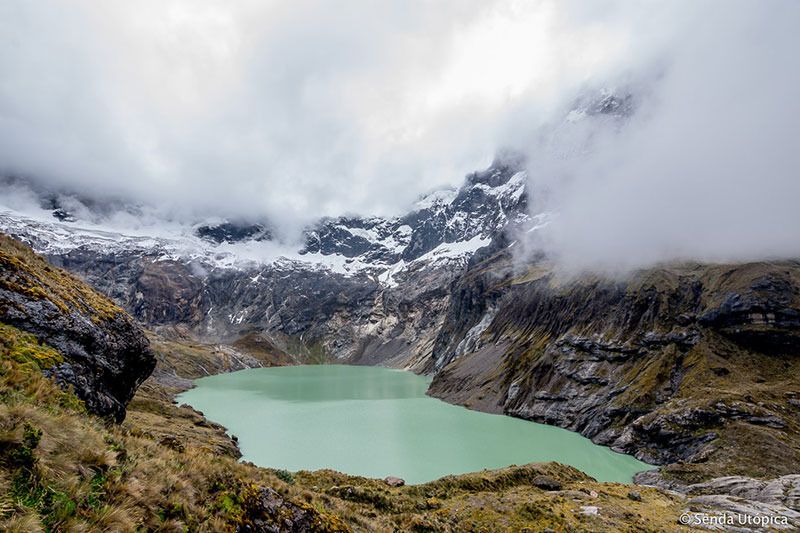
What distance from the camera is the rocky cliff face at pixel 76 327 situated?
40.6 feet

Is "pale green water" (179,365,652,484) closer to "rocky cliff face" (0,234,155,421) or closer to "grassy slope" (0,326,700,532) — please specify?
"rocky cliff face" (0,234,155,421)

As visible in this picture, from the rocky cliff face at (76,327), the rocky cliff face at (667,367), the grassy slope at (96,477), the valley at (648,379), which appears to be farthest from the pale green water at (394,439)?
the grassy slope at (96,477)

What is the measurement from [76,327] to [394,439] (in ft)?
155

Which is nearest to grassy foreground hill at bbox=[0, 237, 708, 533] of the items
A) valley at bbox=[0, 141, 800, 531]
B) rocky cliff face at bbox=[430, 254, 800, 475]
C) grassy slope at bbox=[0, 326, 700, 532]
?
grassy slope at bbox=[0, 326, 700, 532]

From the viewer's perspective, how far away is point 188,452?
1021 cm

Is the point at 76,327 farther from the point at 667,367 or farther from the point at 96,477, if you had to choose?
the point at 667,367

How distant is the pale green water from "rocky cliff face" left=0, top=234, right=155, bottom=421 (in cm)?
2873

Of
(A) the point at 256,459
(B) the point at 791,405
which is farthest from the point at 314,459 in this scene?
(B) the point at 791,405

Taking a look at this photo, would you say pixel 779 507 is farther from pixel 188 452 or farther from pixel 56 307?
pixel 56 307

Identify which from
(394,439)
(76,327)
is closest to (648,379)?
(394,439)

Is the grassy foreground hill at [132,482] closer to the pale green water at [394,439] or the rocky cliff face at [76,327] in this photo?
the rocky cliff face at [76,327]

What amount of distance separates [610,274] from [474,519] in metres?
85.1

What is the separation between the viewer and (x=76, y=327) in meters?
14.1

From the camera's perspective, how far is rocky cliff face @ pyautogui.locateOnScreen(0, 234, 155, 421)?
1238 cm
